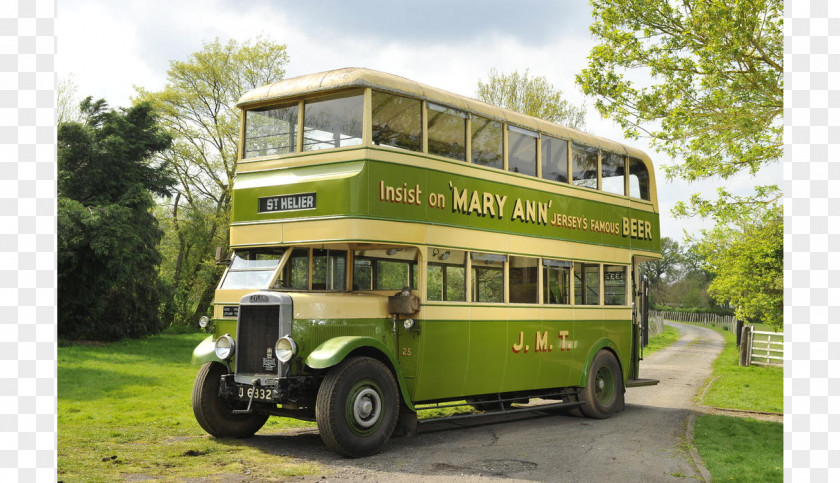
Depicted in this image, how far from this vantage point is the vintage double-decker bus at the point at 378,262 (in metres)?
10.4

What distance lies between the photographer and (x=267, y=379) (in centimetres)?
1017

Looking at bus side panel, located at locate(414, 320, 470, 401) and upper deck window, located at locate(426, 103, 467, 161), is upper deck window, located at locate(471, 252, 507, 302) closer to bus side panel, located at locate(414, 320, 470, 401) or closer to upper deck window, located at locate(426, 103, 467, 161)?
bus side panel, located at locate(414, 320, 470, 401)

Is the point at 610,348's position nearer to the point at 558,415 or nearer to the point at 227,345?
the point at 558,415

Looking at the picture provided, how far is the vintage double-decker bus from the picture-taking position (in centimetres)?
1037

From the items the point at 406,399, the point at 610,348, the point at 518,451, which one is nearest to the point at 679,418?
the point at 610,348

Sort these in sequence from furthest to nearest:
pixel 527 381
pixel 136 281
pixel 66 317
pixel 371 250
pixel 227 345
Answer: pixel 136 281 < pixel 66 317 < pixel 527 381 < pixel 371 250 < pixel 227 345

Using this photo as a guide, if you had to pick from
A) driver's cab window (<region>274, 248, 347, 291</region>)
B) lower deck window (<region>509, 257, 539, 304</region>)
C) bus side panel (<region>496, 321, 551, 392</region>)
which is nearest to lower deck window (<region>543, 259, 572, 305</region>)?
lower deck window (<region>509, 257, 539, 304</region>)

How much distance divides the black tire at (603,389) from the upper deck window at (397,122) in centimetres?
577

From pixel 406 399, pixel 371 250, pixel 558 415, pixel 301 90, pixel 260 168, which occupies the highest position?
pixel 301 90

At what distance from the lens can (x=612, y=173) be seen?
15.7 metres

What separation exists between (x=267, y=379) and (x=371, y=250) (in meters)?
2.43

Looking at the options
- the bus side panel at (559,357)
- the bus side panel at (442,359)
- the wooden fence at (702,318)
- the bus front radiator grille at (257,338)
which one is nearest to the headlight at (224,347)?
the bus front radiator grille at (257,338)

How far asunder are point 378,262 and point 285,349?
223cm

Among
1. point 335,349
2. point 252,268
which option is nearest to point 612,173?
point 252,268
